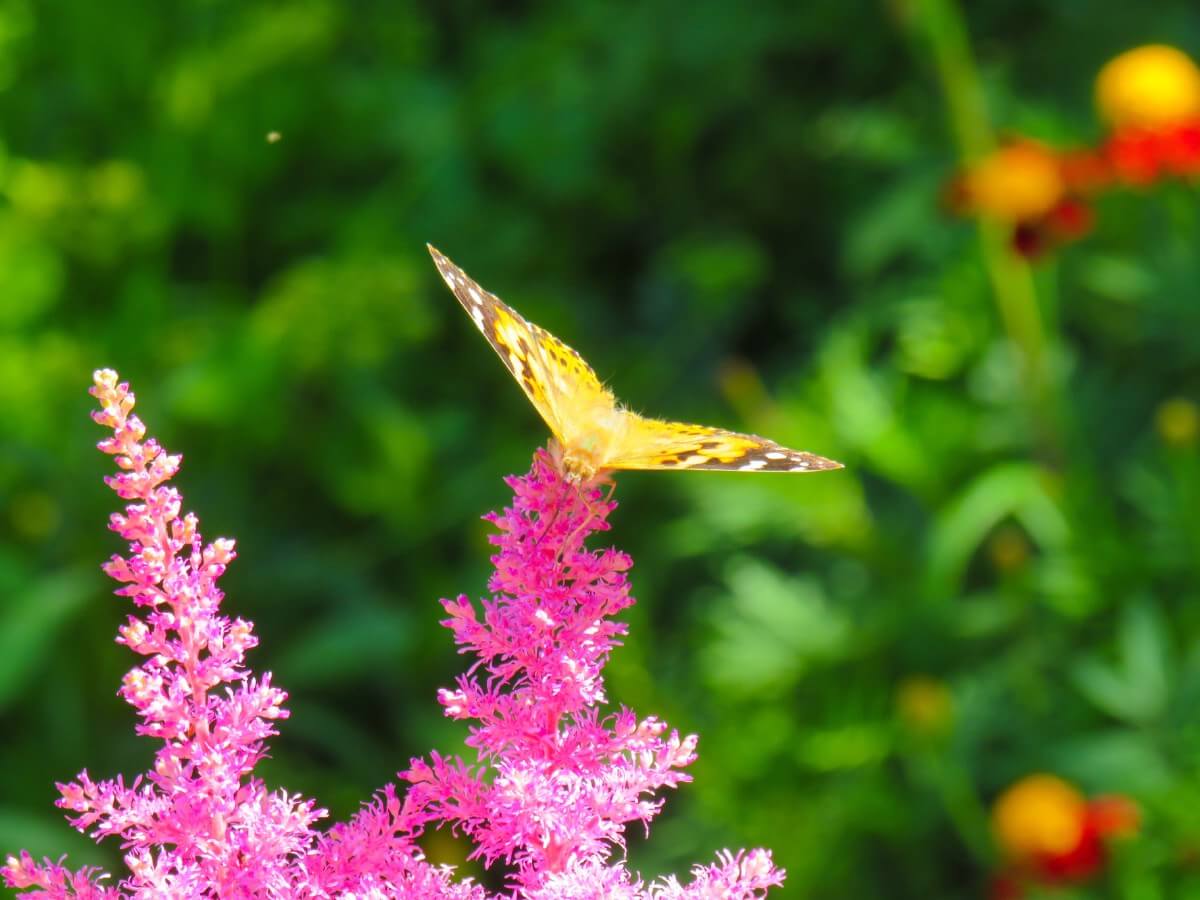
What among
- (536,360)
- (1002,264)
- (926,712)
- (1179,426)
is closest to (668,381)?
(1002,264)

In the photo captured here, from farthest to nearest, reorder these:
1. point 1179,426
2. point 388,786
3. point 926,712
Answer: point 1179,426 < point 926,712 < point 388,786

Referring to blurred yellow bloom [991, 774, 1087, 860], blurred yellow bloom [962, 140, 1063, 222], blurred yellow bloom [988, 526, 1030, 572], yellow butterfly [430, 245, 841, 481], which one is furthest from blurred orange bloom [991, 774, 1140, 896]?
yellow butterfly [430, 245, 841, 481]

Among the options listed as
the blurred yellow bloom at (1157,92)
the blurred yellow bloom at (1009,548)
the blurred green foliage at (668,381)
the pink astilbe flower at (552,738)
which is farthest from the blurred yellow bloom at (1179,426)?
the pink astilbe flower at (552,738)

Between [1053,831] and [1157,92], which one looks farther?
[1157,92]

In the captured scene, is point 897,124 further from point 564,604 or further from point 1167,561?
point 564,604

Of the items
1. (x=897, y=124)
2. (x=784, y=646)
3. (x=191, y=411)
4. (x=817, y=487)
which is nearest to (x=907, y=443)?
(x=817, y=487)

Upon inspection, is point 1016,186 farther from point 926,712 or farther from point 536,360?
point 536,360

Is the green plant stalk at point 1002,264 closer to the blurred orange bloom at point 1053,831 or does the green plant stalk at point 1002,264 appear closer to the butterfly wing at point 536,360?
the blurred orange bloom at point 1053,831
